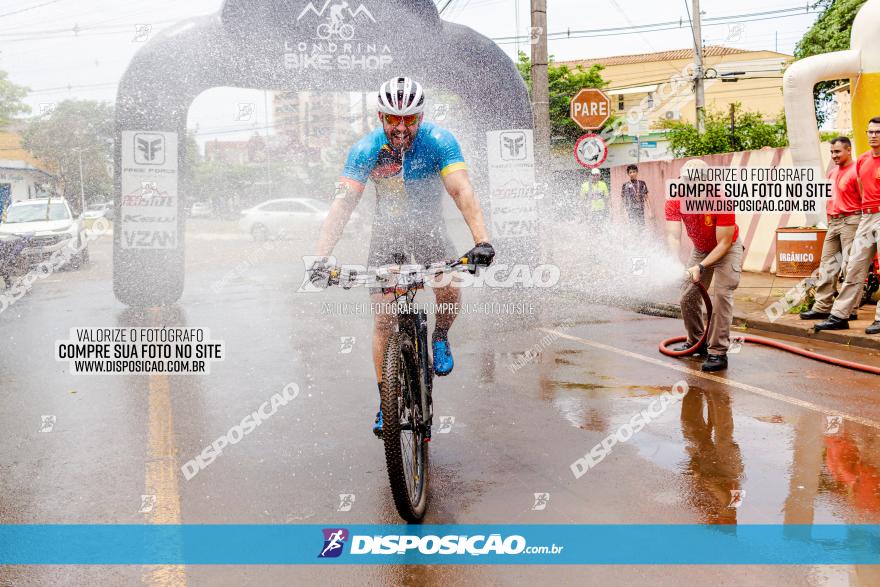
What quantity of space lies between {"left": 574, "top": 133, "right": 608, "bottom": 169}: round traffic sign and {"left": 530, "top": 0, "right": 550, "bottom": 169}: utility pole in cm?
133

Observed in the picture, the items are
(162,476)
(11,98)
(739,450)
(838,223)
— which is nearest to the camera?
(162,476)

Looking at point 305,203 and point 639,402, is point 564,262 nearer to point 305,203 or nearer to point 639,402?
point 639,402

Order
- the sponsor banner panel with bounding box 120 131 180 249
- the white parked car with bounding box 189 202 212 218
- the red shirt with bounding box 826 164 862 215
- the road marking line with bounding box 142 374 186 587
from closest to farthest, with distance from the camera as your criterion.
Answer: the road marking line with bounding box 142 374 186 587 < the red shirt with bounding box 826 164 862 215 < the sponsor banner panel with bounding box 120 131 180 249 < the white parked car with bounding box 189 202 212 218

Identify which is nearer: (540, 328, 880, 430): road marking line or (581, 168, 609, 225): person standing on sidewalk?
(540, 328, 880, 430): road marking line

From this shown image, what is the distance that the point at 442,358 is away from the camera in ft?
16.6

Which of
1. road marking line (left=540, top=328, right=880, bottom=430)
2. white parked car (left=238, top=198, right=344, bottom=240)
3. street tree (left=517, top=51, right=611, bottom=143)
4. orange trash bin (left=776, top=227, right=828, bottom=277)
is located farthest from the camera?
street tree (left=517, top=51, right=611, bottom=143)

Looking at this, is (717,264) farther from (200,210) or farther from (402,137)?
(200,210)

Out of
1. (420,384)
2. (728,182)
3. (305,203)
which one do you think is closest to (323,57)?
(728,182)

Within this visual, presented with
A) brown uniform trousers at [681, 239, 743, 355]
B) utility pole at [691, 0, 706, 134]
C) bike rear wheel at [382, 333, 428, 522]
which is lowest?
bike rear wheel at [382, 333, 428, 522]

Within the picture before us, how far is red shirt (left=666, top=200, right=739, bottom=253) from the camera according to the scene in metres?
7.56

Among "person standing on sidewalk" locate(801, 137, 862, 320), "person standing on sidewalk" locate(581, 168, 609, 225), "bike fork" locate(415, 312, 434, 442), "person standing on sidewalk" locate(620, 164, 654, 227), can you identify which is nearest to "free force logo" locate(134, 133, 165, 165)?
"bike fork" locate(415, 312, 434, 442)

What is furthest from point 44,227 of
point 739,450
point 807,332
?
point 739,450

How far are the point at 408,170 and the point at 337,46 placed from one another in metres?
7.28

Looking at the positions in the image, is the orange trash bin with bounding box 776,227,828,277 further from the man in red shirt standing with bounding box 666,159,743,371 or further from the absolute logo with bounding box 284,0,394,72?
the absolute logo with bounding box 284,0,394,72
